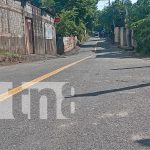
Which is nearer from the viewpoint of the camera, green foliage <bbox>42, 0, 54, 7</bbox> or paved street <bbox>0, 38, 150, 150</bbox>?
paved street <bbox>0, 38, 150, 150</bbox>

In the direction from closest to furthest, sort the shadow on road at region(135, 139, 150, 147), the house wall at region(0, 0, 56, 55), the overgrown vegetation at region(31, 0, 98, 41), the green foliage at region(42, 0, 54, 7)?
the shadow on road at region(135, 139, 150, 147), the house wall at region(0, 0, 56, 55), the overgrown vegetation at region(31, 0, 98, 41), the green foliage at region(42, 0, 54, 7)

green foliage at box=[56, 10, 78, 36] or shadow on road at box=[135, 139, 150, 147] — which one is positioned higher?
green foliage at box=[56, 10, 78, 36]

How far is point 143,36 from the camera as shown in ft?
105

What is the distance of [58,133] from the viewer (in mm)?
5184

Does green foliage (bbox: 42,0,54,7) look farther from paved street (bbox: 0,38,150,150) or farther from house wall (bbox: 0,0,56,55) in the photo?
paved street (bbox: 0,38,150,150)

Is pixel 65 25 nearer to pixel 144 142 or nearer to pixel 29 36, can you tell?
pixel 29 36

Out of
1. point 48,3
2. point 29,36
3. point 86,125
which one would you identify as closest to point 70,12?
point 48,3

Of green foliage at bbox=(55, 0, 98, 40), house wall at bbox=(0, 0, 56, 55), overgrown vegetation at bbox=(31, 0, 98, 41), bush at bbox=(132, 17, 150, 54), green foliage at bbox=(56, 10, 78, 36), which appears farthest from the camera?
overgrown vegetation at bbox=(31, 0, 98, 41)

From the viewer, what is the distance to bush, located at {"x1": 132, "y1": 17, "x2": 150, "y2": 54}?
31.1 metres

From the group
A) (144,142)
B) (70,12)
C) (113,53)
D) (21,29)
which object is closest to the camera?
(144,142)

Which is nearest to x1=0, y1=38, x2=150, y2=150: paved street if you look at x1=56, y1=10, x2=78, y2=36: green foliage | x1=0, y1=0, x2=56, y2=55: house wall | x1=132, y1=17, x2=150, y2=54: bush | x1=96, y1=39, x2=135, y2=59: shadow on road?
x1=0, y1=0, x2=56, y2=55: house wall

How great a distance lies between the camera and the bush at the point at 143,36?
31.1m

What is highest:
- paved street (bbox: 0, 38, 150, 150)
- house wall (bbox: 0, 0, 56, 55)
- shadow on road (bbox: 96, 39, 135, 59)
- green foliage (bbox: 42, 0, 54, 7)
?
green foliage (bbox: 42, 0, 54, 7)

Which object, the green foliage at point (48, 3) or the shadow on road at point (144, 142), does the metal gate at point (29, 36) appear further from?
the shadow on road at point (144, 142)
